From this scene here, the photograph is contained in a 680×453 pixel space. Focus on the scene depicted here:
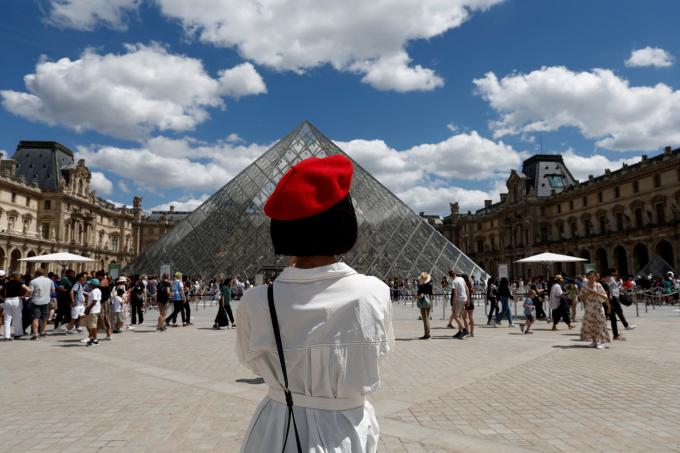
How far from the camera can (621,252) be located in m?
40.7

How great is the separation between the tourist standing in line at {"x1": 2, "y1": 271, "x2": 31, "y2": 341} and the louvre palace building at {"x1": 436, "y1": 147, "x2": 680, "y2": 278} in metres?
30.4

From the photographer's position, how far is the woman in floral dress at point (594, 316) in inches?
303

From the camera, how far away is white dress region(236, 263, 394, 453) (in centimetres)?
129

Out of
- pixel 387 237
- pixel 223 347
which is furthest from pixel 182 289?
pixel 387 237

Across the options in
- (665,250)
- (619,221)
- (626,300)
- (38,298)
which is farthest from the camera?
(619,221)

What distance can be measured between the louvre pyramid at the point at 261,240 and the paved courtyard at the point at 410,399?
13.7 meters

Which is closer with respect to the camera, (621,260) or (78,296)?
(78,296)

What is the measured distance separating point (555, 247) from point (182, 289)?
149ft

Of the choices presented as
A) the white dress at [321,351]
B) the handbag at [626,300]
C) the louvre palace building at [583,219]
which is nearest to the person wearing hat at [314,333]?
the white dress at [321,351]

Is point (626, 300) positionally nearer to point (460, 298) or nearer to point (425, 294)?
point (460, 298)

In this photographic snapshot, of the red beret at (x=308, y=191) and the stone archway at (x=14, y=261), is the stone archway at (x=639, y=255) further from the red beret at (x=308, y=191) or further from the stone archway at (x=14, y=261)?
the stone archway at (x=14, y=261)

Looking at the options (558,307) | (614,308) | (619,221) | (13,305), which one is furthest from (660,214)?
(13,305)

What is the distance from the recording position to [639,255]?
3838 centimetres

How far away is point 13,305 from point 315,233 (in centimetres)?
1039
